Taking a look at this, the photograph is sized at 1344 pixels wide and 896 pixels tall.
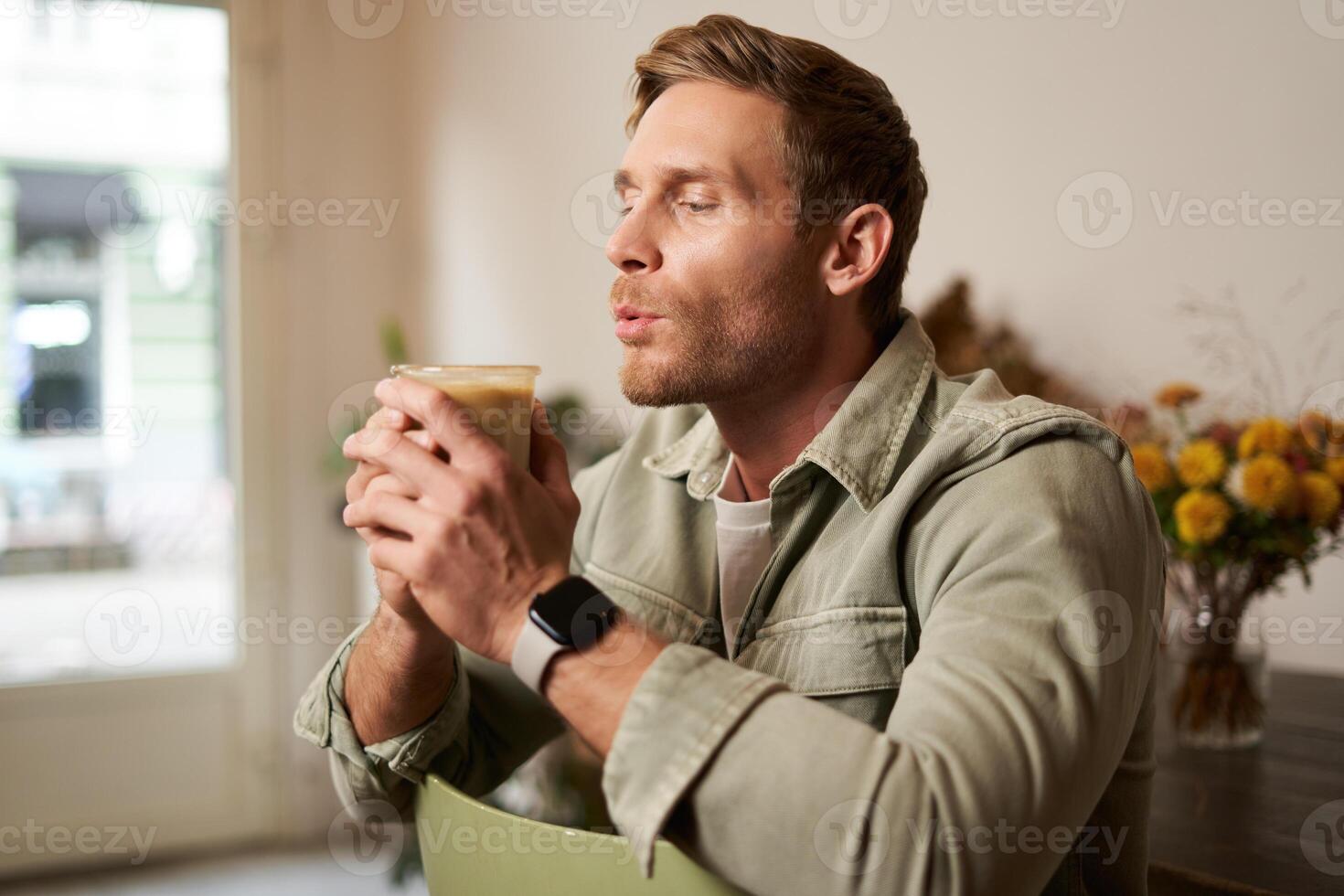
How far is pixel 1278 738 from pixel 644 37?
84.1 inches

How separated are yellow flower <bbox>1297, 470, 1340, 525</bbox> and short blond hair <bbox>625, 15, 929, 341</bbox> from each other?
1.70 ft

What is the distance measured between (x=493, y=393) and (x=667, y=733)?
0.33 meters

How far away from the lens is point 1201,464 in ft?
4.61

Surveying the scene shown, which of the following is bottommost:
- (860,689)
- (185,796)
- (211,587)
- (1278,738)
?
(185,796)

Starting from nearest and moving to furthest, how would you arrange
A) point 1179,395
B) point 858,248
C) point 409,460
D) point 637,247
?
point 409,460 → point 637,247 → point 858,248 → point 1179,395

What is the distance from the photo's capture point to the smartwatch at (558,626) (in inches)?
32.4

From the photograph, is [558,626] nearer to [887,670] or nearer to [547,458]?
[547,458]

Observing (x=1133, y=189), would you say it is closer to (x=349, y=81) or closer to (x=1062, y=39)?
(x=1062, y=39)

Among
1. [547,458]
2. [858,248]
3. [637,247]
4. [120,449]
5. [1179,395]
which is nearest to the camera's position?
[547,458]

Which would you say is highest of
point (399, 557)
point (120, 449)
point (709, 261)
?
point (709, 261)

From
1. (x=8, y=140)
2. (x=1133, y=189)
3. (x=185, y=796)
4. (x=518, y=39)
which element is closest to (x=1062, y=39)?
(x=1133, y=189)

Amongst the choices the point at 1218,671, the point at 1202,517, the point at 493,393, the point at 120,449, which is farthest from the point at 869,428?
the point at 120,449

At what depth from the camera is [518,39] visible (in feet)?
11.4

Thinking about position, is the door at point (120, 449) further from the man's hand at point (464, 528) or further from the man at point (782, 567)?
the man's hand at point (464, 528)
